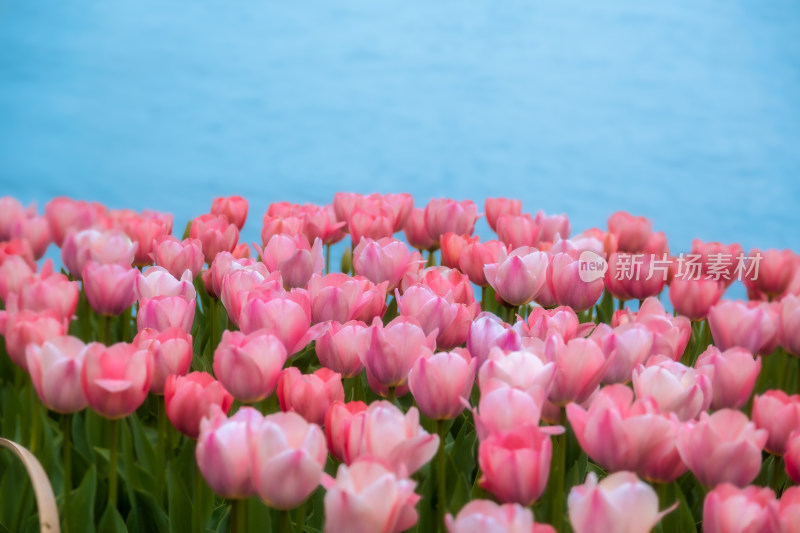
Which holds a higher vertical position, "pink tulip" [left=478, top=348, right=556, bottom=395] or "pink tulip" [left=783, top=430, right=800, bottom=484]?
"pink tulip" [left=478, top=348, right=556, bottom=395]

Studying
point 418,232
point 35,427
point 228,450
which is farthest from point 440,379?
point 418,232

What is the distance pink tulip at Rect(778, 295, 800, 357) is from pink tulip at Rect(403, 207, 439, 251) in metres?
0.51

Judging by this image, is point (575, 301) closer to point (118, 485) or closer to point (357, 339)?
point (357, 339)

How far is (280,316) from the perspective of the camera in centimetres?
60

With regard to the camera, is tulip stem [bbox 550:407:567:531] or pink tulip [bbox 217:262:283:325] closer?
tulip stem [bbox 550:407:567:531]

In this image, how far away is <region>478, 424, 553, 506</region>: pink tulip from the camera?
1.39ft

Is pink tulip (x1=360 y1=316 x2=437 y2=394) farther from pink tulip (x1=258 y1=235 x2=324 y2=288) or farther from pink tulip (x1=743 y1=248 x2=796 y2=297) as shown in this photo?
pink tulip (x1=743 y1=248 x2=796 y2=297)

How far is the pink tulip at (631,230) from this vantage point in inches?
48.2

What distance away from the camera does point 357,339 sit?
0.62 meters

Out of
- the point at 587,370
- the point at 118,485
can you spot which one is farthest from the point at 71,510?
the point at 587,370

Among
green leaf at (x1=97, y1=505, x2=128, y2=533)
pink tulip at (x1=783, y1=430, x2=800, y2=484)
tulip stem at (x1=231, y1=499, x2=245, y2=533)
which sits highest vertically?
pink tulip at (x1=783, y1=430, x2=800, y2=484)

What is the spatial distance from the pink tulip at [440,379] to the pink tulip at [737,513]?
170mm

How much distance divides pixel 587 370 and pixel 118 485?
376mm

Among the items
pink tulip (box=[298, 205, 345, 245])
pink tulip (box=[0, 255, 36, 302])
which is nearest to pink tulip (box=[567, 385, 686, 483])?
pink tulip (box=[0, 255, 36, 302])
